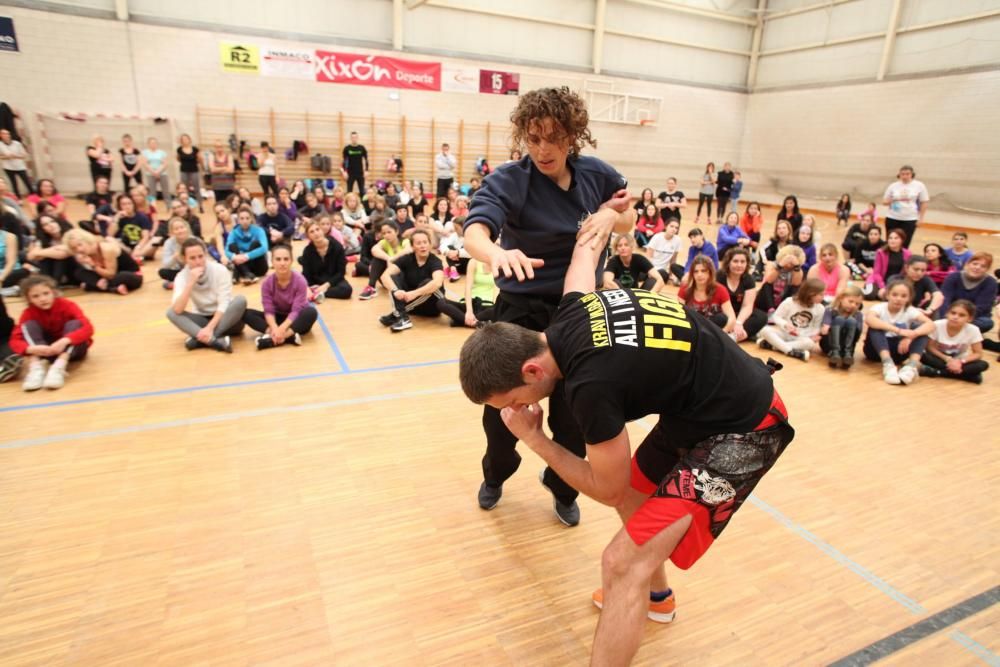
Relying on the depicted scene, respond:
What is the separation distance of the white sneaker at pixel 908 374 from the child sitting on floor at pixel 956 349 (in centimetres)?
24

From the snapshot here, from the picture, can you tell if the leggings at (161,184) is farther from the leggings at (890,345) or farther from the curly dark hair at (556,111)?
the leggings at (890,345)

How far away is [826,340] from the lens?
591 centimetres

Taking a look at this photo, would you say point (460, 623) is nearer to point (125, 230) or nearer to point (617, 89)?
point (125, 230)

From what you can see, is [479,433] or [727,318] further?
[727,318]

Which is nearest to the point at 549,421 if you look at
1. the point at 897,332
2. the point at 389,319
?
the point at 389,319

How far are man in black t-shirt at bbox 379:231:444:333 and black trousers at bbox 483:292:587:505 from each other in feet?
12.0

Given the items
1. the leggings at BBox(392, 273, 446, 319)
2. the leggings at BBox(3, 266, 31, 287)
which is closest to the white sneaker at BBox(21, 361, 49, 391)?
the leggings at BBox(392, 273, 446, 319)

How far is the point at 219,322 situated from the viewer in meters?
5.54

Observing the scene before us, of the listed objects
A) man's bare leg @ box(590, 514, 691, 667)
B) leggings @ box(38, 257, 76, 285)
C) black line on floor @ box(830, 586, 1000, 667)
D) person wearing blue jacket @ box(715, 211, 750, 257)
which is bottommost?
black line on floor @ box(830, 586, 1000, 667)

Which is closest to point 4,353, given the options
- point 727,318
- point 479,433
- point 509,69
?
point 479,433

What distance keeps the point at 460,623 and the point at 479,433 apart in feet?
5.65

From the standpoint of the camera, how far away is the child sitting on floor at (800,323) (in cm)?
595

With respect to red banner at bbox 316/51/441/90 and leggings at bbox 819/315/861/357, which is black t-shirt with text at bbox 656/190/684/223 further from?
red banner at bbox 316/51/441/90

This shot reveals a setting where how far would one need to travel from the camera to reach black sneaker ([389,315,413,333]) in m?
6.30
